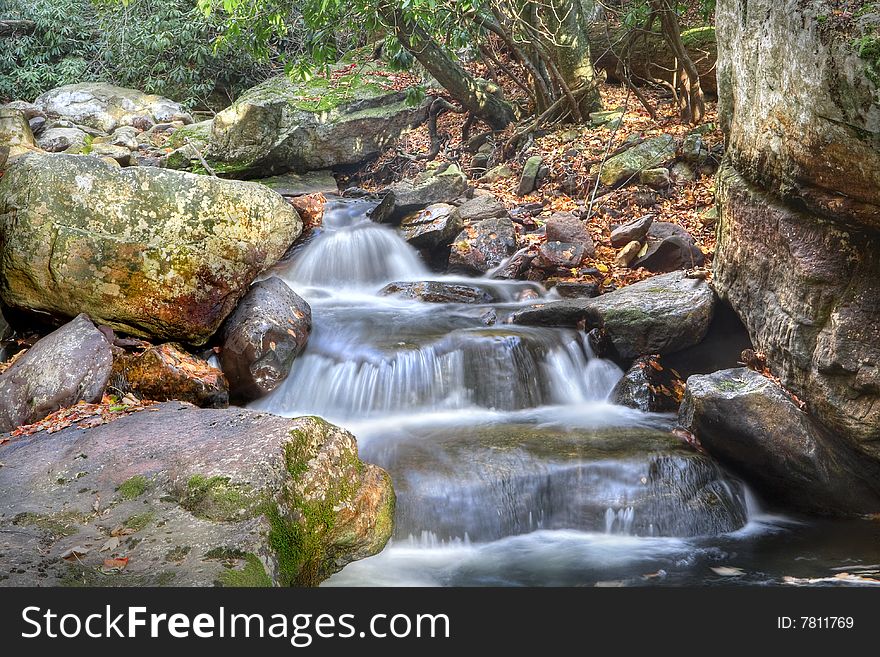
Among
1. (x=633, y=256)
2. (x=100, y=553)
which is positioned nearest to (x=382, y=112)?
(x=633, y=256)

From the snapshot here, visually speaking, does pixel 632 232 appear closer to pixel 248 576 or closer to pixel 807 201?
pixel 807 201

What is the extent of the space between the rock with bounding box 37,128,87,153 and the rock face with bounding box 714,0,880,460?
1202 cm

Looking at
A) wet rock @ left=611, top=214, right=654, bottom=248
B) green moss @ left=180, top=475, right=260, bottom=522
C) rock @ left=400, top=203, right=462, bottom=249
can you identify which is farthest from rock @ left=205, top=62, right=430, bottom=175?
green moss @ left=180, top=475, right=260, bottom=522

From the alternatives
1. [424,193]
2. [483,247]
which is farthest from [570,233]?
[424,193]

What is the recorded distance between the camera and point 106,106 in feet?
54.2

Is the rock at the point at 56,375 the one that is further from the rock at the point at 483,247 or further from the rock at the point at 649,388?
the rock at the point at 483,247

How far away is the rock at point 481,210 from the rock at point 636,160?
170 centimetres

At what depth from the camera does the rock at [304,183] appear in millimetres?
12289

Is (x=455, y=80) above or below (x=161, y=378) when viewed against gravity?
above

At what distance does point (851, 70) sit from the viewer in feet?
12.5

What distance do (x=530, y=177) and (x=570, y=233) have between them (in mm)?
2535

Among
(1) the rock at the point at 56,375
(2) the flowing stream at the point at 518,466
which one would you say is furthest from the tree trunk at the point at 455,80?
(1) the rock at the point at 56,375
